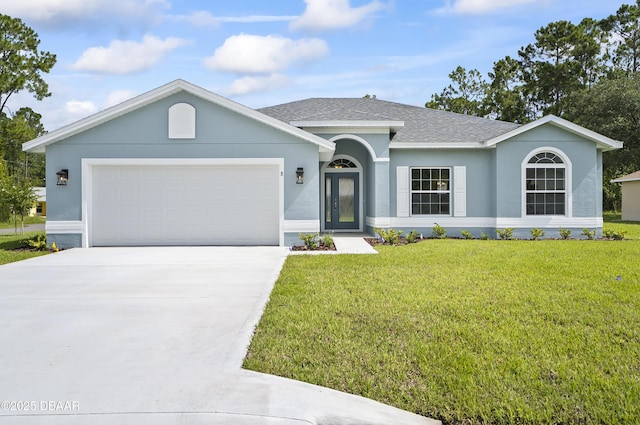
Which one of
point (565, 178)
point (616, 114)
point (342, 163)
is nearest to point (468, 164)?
point (565, 178)

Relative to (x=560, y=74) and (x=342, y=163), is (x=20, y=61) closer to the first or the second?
(x=342, y=163)

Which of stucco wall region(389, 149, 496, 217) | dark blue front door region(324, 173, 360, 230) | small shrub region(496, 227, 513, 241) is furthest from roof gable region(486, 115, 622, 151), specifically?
dark blue front door region(324, 173, 360, 230)

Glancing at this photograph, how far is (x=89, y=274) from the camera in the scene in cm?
913

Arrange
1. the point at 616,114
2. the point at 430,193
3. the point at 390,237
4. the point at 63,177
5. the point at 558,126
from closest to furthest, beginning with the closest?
the point at 63,177 < the point at 390,237 < the point at 558,126 < the point at 430,193 < the point at 616,114

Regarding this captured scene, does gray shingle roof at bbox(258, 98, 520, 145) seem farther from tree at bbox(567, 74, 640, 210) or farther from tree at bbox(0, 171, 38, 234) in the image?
tree at bbox(567, 74, 640, 210)

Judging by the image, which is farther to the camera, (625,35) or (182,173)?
(625,35)

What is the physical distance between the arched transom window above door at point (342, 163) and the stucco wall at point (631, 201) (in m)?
18.7

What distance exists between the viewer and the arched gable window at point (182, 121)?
1323cm

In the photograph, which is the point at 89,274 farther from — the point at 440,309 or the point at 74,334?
the point at 440,309

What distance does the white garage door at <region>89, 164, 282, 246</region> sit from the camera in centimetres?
1358

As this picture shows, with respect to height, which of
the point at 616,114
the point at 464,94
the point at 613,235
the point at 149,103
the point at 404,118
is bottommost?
the point at 613,235

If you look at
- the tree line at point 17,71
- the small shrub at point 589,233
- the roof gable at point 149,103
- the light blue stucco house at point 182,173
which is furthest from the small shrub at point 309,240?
the tree line at point 17,71

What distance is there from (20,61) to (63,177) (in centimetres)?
2452

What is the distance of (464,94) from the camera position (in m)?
42.4
